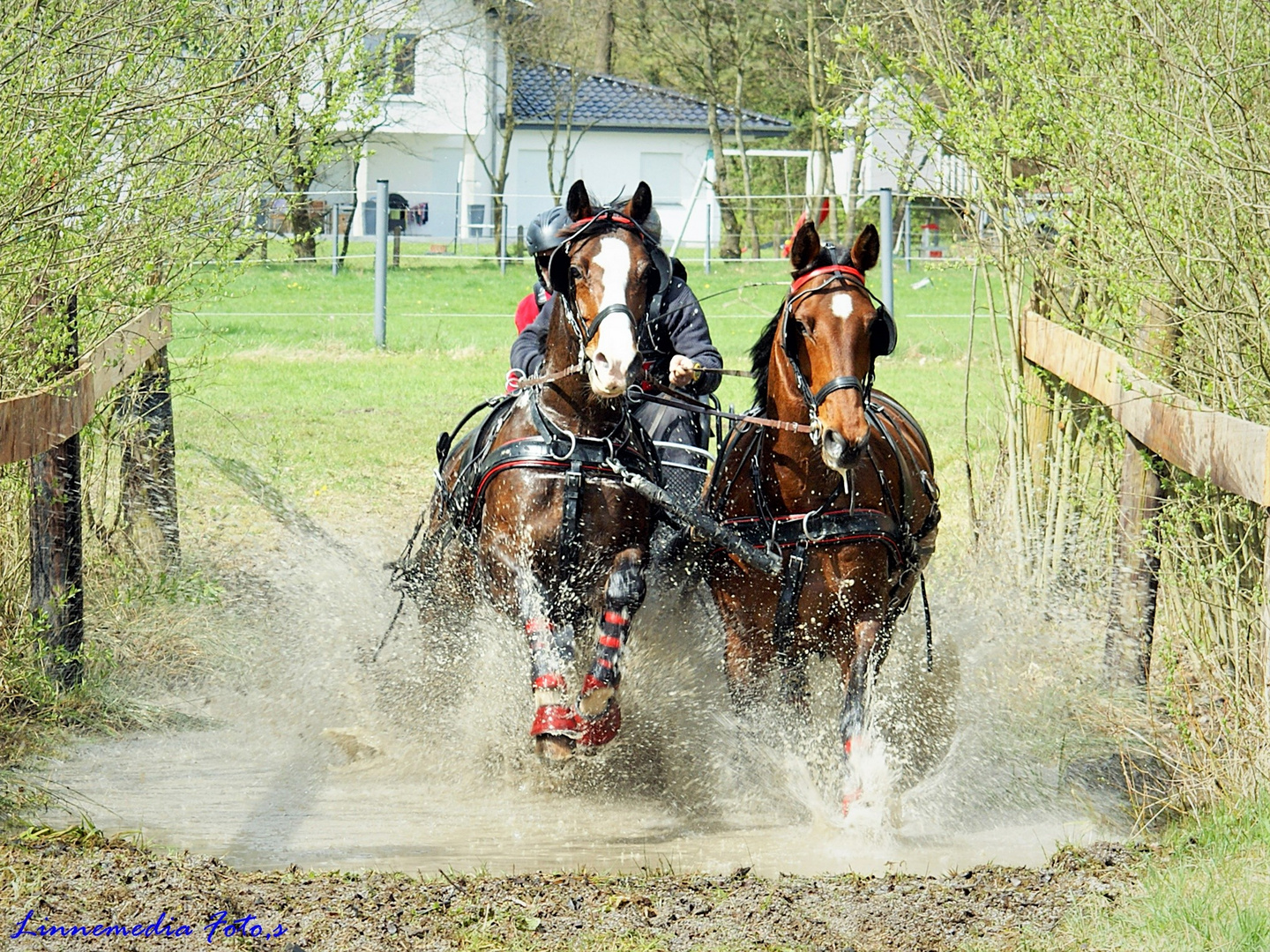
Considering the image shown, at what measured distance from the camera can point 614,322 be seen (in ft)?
15.1

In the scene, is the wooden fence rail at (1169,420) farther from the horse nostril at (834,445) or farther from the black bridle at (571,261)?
the black bridle at (571,261)

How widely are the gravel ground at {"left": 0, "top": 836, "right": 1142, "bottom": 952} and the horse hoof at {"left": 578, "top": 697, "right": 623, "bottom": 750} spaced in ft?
2.92

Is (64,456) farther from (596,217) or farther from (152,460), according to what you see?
(596,217)

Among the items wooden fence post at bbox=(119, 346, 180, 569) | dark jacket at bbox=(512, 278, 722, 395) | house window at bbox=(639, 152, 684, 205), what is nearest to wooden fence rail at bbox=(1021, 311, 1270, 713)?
dark jacket at bbox=(512, 278, 722, 395)

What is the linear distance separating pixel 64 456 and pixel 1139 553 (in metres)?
3.84

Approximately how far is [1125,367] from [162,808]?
11.7 ft

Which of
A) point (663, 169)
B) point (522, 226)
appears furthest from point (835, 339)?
point (663, 169)

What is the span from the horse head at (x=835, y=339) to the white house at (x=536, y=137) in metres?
31.0

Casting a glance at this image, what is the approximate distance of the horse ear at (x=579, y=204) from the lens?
495cm

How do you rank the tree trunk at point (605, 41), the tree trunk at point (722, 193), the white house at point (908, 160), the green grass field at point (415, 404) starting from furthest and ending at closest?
the tree trunk at point (605, 41), the tree trunk at point (722, 193), the white house at point (908, 160), the green grass field at point (415, 404)

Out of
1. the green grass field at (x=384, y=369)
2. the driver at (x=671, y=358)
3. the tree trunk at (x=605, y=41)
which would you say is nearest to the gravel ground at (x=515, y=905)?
the driver at (x=671, y=358)

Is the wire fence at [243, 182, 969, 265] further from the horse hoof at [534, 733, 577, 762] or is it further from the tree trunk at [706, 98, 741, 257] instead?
the horse hoof at [534, 733, 577, 762]

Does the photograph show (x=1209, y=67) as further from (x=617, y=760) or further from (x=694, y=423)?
(x=617, y=760)

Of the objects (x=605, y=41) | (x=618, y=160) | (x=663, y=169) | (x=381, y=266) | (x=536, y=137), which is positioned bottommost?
(x=381, y=266)
